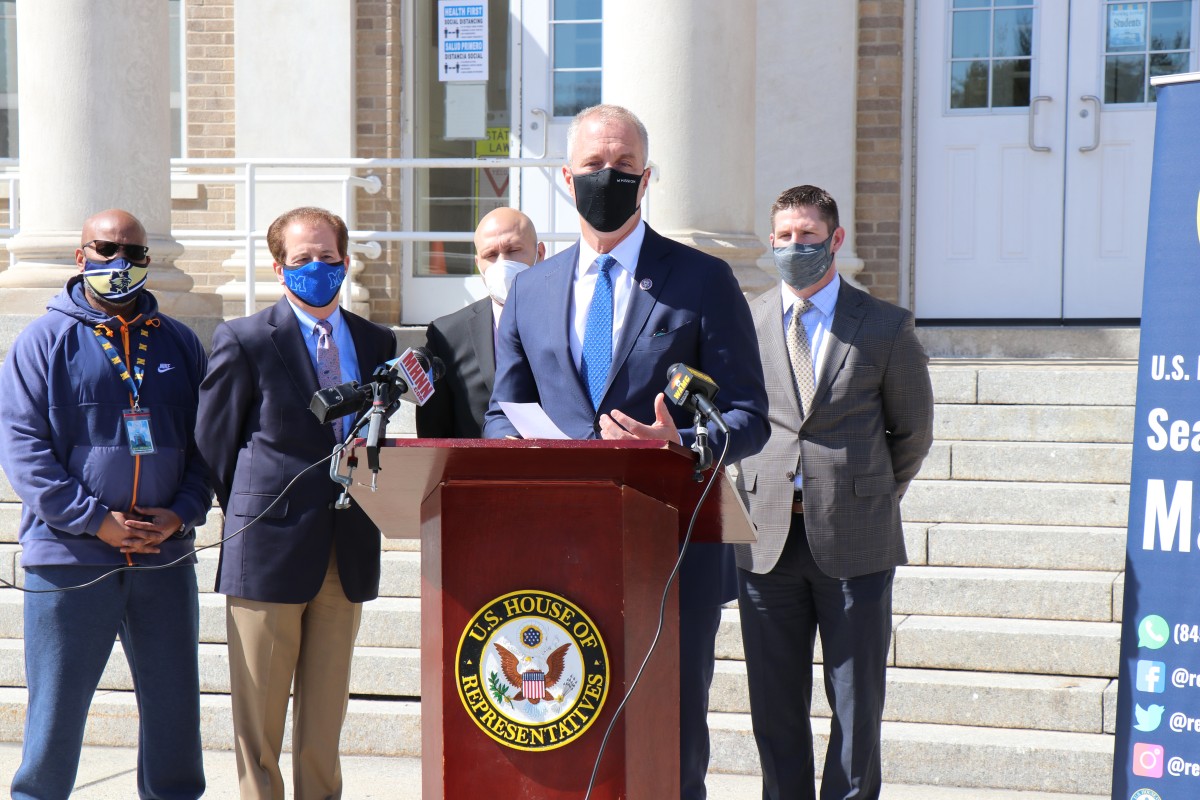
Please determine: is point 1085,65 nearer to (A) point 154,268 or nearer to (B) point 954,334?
(B) point 954,334

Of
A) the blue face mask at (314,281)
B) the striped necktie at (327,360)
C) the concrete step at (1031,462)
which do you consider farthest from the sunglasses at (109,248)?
the concrete step at (1031,462)

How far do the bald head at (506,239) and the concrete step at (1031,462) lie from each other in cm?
280

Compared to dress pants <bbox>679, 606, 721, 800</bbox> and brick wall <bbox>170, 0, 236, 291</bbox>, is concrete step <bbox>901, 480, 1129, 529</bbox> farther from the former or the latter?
brick wall <bbox>170, 0, 236, 291</bbox>

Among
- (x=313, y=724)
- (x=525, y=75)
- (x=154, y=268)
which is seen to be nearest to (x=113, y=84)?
(x=154, y=268)

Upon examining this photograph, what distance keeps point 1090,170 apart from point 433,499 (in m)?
7.01

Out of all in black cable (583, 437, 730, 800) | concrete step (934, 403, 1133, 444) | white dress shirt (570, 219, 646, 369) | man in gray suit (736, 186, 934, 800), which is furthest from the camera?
concrete step (934, 403, 1133, 444)

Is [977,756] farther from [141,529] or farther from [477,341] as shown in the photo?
[141,529]

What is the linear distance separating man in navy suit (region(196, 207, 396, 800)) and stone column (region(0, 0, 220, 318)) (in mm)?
3347

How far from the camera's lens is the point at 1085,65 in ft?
28.8

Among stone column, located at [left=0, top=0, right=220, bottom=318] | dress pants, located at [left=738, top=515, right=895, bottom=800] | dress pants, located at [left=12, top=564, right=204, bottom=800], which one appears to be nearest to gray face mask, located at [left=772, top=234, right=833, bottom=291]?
dress pants, located at [left=738, top=515, right=895, bottom=800]

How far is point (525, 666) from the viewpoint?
2738 millimetres

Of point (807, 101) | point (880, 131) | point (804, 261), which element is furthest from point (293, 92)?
point (804, 261)

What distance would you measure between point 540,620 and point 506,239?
6.83ft

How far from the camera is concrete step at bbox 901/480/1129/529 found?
6145 mm
